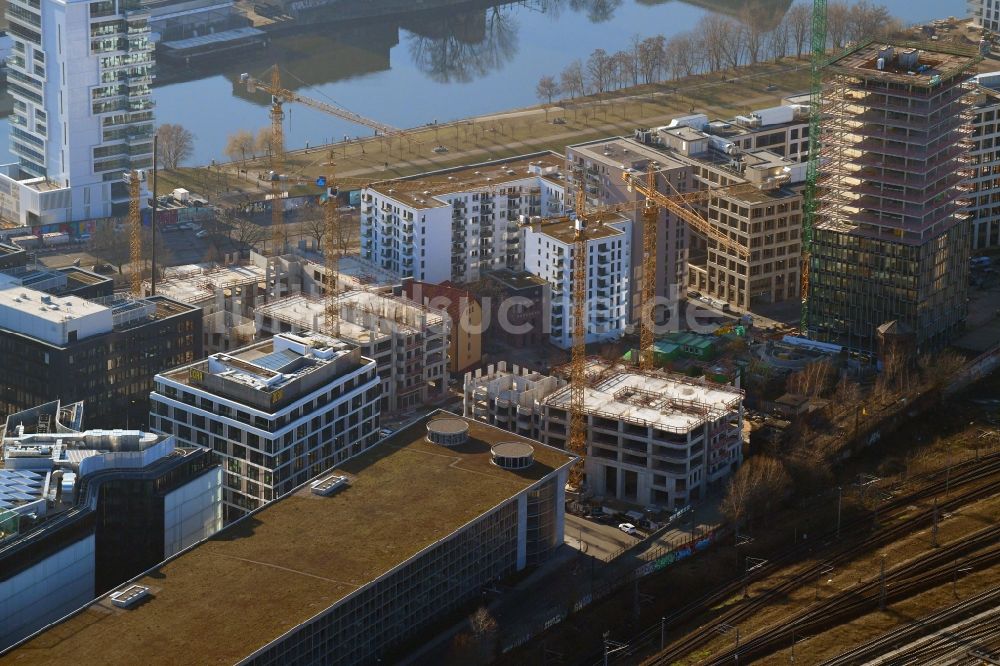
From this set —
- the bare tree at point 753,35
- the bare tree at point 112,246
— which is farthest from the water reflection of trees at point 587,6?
the bare tree at point 112,246

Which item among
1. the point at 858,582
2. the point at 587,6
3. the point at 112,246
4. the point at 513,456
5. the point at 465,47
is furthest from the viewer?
the point at 587,6

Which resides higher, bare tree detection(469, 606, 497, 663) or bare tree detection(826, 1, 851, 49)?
bare tree detection(826, 1, 851, 49)

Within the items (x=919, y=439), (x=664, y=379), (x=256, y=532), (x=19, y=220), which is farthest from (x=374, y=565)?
(x=19, y=220)

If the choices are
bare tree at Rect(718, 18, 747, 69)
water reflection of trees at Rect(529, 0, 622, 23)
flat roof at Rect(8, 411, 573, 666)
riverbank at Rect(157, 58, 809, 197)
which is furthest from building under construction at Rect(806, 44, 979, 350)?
water reflection of trees at Rect(529, 0, 622, 23)

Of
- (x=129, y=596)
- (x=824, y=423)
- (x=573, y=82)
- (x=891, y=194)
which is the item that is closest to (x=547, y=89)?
(x=573, y=82)

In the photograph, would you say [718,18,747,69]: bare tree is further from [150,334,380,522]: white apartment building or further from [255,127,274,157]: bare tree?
[150,334,380,522]: white apartment building

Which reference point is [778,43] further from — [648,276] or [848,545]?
[848,545]

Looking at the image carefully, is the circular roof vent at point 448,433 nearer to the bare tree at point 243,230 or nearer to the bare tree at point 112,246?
the bare tree at point 243,230
